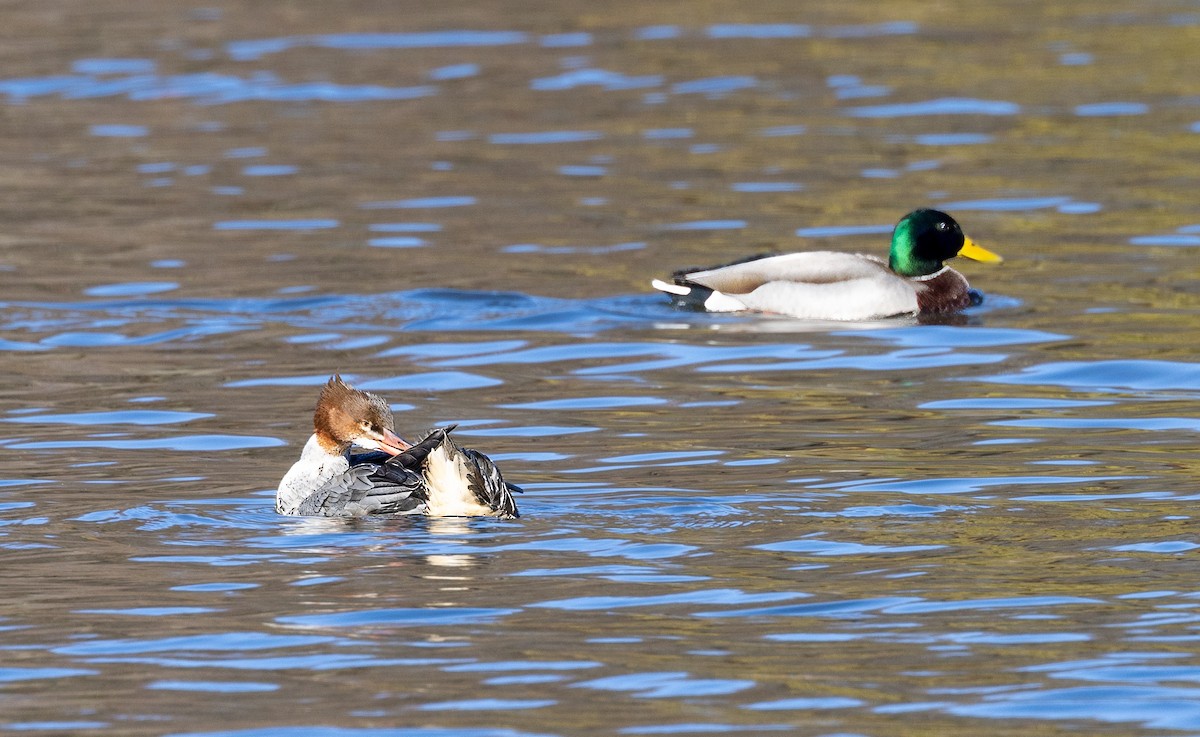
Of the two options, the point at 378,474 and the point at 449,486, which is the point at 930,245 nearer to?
the point at 378,474

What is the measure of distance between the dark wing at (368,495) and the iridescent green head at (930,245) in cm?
727

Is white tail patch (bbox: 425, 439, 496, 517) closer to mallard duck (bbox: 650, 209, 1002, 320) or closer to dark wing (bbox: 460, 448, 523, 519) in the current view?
dark wing (bbox: 460, 448, 523, 519)

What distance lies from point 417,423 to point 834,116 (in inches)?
484

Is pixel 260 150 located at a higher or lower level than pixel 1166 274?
higher

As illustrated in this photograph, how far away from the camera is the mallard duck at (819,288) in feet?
49.2

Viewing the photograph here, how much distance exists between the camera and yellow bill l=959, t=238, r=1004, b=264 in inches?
619

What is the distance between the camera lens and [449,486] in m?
8.85

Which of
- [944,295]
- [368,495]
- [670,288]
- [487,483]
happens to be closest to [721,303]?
[670,288]

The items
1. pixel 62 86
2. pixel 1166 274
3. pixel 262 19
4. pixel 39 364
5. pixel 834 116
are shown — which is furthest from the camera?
pixel 262 19

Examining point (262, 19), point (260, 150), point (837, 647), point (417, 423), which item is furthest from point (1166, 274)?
point (262, 19)

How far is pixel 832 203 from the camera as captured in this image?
18.7m

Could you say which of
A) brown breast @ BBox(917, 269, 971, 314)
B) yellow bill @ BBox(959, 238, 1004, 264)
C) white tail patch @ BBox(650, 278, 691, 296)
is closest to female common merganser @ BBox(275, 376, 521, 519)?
white tail patch @ BBox(650, 278, 691, 296)

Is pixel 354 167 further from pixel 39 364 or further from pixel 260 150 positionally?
pixel 39 364

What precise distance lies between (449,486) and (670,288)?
633 centimetres
